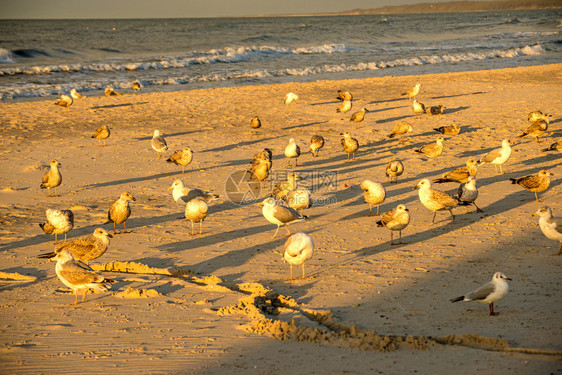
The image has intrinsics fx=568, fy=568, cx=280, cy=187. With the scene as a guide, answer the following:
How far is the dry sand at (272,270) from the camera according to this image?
20.4ft

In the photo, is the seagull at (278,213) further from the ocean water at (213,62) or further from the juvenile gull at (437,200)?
the ocean water at (213,62)

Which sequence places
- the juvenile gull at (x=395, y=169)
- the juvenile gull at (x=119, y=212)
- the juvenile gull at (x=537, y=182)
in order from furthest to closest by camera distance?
the juvenile gull at (x=395, y=169) < the juvenile gull at (x=537, y=182) < the juvenile gull at (x=119, y=212)

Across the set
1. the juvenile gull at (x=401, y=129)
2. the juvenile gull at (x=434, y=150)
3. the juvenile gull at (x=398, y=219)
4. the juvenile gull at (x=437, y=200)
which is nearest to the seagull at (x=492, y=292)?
the juvenile gull at (x=398, y=219)

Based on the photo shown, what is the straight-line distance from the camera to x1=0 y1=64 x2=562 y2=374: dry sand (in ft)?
20.4

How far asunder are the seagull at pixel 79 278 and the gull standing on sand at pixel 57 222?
2.60m

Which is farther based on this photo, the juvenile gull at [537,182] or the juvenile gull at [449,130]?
the juvenile gull at [449,130]

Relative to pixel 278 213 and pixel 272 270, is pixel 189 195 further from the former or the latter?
pixel 272 270

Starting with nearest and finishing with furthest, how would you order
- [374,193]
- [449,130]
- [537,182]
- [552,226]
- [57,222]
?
1. [552,226]
2. [57,222]
3. [374,193]
4. [537,182]
5. [449,130]

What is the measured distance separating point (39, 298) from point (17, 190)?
6.61m

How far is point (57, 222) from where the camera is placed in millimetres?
10336

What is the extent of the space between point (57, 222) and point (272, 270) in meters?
4.14

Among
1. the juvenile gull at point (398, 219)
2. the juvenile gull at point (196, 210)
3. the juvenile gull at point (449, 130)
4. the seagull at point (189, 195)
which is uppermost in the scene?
the juvenile gull at point (449, 130)

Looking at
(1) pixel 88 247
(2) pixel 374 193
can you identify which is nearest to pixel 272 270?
(1) pixel 88 247

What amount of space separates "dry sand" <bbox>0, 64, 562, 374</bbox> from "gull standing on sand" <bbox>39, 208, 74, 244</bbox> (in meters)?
0.33
